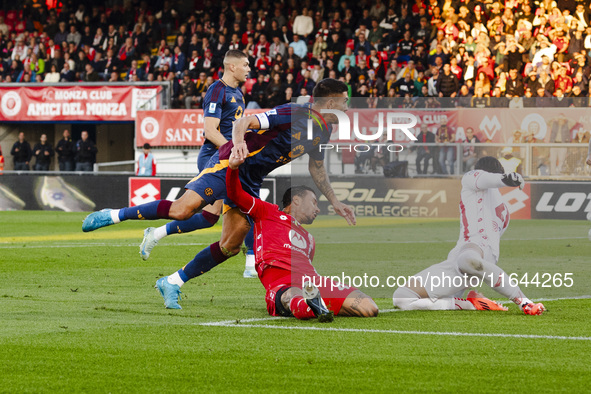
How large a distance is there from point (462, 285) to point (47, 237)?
1064 centimetres

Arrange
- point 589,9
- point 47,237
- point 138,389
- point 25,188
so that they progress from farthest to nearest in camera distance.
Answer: point 25,188 → point 589,9 → point 47,237 → point 138,389

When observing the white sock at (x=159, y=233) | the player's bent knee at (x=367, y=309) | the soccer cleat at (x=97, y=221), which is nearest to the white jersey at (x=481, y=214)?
the player's bent knee at (x=367, y=309)

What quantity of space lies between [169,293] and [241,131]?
169 centimetres

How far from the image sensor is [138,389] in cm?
473

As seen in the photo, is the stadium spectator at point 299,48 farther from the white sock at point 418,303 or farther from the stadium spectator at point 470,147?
the white sock at point 418,303

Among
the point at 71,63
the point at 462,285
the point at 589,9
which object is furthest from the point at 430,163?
the point at 71,63

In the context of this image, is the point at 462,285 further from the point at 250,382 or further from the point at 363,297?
the point at 250,382

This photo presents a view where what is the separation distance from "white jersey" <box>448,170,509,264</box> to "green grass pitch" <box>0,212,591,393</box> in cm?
59

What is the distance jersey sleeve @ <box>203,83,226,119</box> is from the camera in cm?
1020

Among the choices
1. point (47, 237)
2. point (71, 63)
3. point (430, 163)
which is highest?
point (71, 63)

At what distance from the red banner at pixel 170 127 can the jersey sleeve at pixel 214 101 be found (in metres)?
15.2

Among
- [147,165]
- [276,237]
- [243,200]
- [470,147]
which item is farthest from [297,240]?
[147,165]

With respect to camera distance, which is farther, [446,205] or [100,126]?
[100,126]

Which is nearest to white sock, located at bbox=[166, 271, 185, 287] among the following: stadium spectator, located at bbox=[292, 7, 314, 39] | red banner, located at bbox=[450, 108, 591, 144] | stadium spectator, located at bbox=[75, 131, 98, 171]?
red banner, located at bbox=[450, 108, 591, 144]
